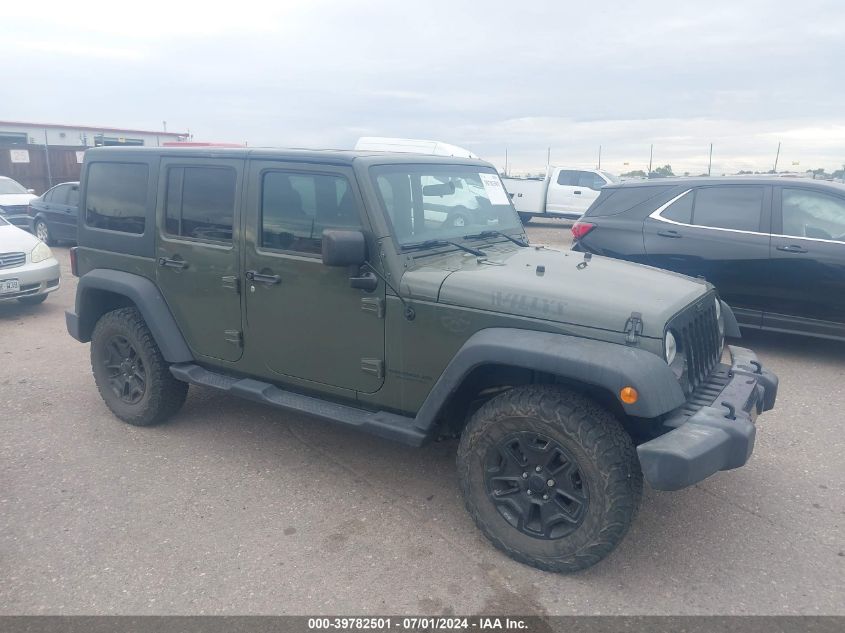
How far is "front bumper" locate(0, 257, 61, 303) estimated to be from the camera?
8031 mm

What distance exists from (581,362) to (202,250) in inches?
99.8

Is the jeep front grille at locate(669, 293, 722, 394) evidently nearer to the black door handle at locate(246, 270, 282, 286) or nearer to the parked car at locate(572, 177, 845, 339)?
the black door handle at locate(246, 270, 282, 286)

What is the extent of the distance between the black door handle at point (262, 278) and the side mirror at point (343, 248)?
606 millimetres

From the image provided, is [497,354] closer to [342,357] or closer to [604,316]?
[604,316]

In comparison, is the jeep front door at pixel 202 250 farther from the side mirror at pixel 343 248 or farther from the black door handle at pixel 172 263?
the side mirror at pixel 343 248

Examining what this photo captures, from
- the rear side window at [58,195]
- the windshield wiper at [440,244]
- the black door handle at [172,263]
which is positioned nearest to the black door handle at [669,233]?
the windshield wiper at [440,244]

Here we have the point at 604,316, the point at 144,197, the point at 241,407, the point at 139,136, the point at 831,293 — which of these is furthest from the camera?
the point at 139,136

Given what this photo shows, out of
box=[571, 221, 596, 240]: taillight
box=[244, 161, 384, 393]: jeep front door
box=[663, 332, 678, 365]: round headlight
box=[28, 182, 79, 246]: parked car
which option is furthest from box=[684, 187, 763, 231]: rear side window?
box=[28, 182, 79, 246]: parked car

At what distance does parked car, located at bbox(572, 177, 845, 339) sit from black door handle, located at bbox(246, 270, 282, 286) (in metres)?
4.32

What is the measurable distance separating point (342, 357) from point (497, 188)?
1.68 meters

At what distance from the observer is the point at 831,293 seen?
234 inches

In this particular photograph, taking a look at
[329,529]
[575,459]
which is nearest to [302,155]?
[329,529]

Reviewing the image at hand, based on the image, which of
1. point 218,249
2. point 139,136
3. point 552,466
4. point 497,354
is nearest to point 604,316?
point 497,354

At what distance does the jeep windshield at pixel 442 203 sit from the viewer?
367cm
